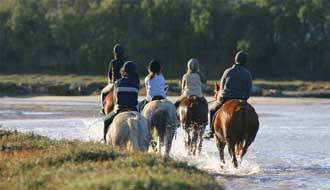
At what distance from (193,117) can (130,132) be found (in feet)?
16.8

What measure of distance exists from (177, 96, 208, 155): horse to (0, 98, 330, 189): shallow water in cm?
39

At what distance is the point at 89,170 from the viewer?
13.0 meters

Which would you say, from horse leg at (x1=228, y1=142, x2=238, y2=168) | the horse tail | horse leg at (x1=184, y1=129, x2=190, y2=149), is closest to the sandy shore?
horse leg at (x1=184, y1=129, x2=190, y2=149)

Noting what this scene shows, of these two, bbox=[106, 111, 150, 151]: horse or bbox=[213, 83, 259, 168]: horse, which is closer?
bbox=[106, 111, 150, 151]: horse

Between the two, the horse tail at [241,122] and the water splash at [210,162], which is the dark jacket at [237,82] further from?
the water splash at [210,162]

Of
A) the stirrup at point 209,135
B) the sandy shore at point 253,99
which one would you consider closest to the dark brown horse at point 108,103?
the stirrup at point 209,135

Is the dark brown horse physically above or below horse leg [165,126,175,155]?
above

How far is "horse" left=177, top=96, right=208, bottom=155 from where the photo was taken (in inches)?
822

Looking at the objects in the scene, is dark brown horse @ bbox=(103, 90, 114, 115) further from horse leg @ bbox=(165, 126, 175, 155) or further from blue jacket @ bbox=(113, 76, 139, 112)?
blue jacket @ bbox=(113, 76, 139, 112)

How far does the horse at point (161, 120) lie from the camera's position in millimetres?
18484

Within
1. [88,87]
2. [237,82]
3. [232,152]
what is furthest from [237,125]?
[88,87]

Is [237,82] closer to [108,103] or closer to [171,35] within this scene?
[108,103]

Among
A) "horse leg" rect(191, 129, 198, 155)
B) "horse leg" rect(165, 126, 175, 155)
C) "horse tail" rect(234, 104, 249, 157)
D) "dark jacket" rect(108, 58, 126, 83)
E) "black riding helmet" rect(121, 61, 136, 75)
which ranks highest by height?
"black riding helmet" rect(121, 61, 136, 75)

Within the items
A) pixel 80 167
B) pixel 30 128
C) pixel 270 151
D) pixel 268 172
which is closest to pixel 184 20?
pixel 30 128
